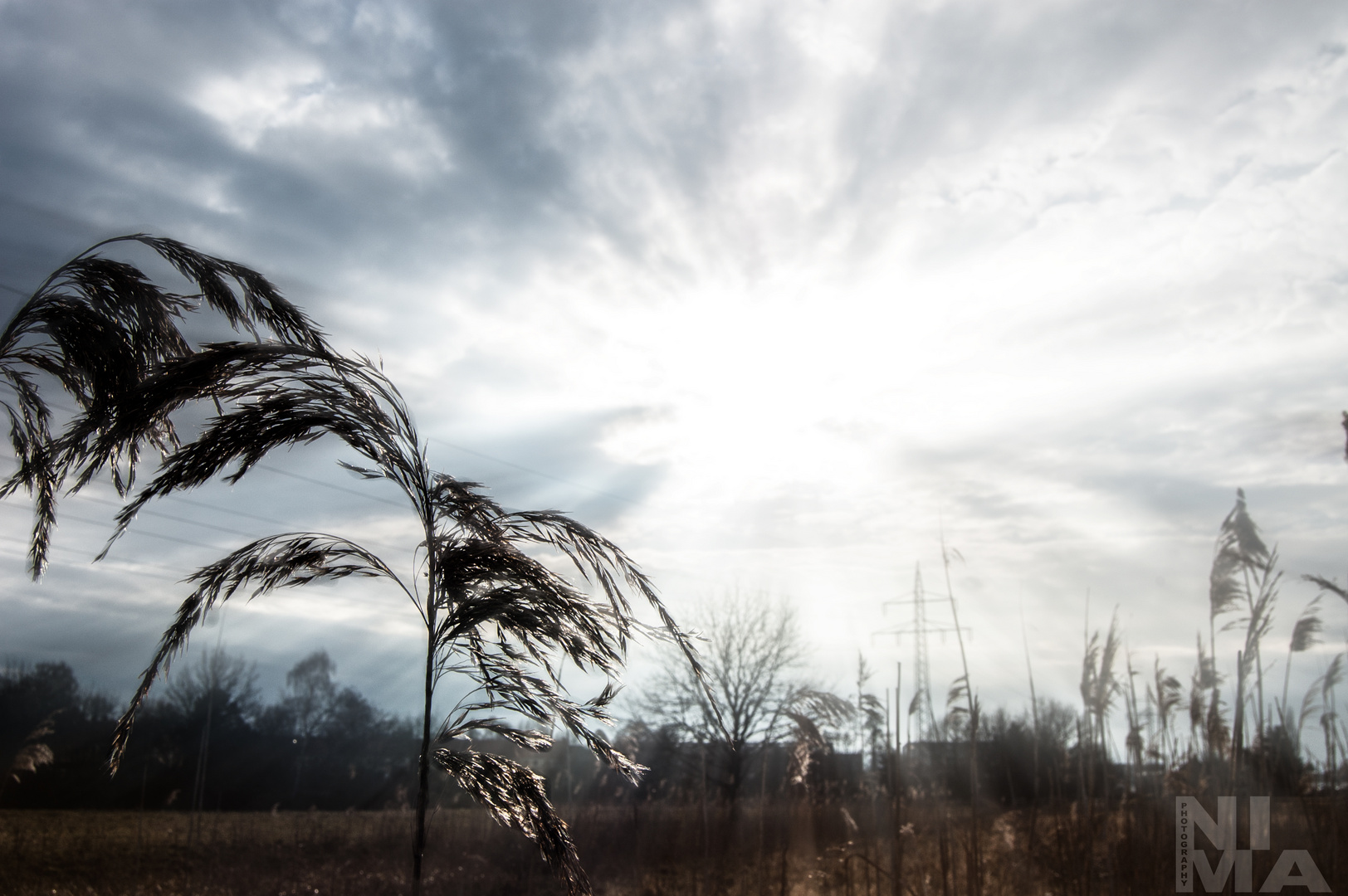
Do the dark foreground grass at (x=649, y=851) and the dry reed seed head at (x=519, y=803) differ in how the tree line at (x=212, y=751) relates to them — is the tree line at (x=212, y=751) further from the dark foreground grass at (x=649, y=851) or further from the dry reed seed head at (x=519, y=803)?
the dry reed seed head at (x=519, y=803)

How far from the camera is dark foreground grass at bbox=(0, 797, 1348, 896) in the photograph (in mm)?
5430

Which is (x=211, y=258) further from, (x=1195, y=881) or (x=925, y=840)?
(x=925, y=840)

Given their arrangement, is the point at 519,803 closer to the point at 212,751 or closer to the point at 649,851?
the point at 649,851

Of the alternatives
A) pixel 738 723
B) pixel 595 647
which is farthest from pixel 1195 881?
pixel 738 723

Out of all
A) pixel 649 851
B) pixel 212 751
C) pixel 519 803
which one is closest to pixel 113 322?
pixel 519 803

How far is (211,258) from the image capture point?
363 cm

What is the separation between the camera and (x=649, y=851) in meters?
14.1

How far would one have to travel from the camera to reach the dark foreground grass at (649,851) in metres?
5.43

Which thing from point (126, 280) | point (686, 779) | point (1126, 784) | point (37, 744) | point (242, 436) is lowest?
point (686, 779)

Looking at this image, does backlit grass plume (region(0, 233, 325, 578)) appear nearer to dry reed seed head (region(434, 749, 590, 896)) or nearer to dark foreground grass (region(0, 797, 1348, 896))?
dry reed seed head (region(434, 749, 590, 896))

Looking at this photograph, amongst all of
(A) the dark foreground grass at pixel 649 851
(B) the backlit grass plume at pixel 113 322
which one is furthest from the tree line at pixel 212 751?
(B) the backlit grass plume at pixel 113 322

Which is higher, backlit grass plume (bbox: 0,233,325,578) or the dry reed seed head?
backlit grass plume (bbox: 0,233,325,578)

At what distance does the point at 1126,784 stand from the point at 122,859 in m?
16.2

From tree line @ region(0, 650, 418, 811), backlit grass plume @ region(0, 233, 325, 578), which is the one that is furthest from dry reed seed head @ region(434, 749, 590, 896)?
tree line @ region(0, 650, 418, 811)
